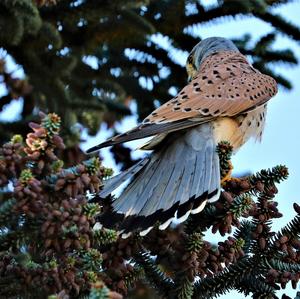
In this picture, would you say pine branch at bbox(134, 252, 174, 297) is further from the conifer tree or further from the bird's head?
the bird's head

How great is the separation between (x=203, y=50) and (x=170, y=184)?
1.75 meters

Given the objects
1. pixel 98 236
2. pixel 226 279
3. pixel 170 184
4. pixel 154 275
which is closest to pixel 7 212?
pixel 98 236

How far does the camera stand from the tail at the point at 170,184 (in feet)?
9.78

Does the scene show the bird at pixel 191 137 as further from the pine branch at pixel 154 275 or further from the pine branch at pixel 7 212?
the pine branch at pixel 7 212

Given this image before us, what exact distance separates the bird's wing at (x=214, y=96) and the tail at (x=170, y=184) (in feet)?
0.35

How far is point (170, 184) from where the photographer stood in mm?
3504

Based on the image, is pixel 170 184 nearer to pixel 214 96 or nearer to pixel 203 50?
pixel 214 96

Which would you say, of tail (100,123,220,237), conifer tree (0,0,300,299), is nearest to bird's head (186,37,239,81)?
conifer tree (0,0,300,299)

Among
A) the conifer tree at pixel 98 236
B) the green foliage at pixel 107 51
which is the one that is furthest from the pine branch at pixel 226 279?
the green foliage at pixel 107 51

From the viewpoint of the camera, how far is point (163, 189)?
3438mm

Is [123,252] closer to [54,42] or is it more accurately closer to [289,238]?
[289,238]

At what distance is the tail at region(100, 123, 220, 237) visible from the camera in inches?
117

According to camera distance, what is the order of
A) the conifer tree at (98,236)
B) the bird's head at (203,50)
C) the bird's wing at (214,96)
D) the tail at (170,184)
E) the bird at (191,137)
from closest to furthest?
the conifer tree at (98,236) < the tail at (170,184) < the bird at (191,137) < the bird's wing at (214,96) < the bird's head at (203,50)

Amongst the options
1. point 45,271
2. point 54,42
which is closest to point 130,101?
point 54,42
